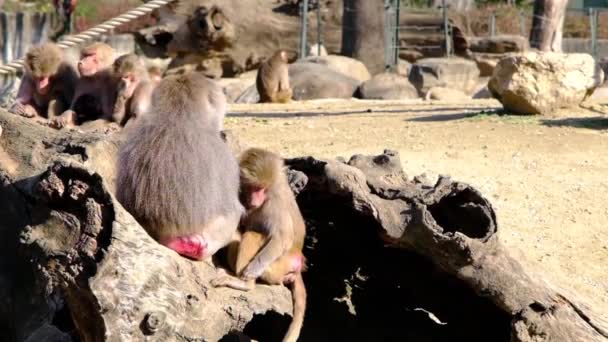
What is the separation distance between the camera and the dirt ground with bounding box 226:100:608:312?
785 centimetres

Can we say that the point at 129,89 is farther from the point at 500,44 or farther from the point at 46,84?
the point at 500,44

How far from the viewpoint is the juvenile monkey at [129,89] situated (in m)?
7.23

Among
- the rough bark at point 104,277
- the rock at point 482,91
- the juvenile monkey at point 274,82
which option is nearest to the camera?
the rough bark at point 104,277

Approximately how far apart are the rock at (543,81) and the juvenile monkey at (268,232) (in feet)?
23.4

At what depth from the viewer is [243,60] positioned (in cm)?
2222

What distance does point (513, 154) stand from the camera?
1010 centimetres

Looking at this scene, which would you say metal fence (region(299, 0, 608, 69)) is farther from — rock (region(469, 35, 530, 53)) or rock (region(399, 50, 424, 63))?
rock (region(469, 35, 530, 53))

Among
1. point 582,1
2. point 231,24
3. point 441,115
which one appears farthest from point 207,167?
point 582,1

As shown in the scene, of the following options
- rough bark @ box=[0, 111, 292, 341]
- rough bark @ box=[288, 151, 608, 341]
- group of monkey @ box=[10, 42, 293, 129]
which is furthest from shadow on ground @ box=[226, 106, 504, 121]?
rough bark @ box=[0, 111, 292, 341]

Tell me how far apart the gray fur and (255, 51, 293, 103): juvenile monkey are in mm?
11706

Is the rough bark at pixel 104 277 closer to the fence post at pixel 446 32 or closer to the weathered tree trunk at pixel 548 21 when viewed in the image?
the weathered tree trunk at pixel 548 21

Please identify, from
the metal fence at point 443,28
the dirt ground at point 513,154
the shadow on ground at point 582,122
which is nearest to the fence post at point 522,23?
the metal fence at point 443,28

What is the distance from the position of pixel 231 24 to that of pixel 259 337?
1600 cm

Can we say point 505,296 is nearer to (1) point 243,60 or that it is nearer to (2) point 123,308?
(2) point 123,308
